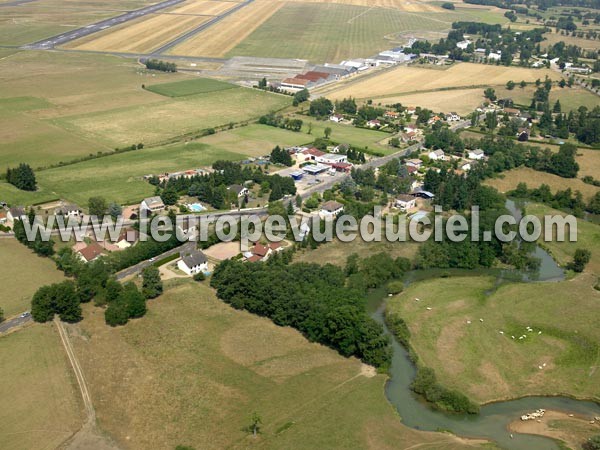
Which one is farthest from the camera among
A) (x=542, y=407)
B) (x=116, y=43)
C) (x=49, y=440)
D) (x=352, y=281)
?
(x=116, y=43)

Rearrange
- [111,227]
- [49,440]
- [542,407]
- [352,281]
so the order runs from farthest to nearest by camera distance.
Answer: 1. [111,227]
2. [352,281]
3. [542,407]
4. [49,440]

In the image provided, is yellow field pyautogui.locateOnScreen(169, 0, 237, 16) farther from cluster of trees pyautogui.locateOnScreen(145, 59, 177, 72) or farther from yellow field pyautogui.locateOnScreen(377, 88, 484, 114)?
yellow field pyautogui.locateOnScreen(377, 88, 484, 114)

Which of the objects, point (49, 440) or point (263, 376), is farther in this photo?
point (263, 376)

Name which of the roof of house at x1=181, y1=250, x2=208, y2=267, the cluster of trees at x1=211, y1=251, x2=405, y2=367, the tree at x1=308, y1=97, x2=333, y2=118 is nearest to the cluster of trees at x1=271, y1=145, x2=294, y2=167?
the tree at x1=308, y1=97, x2=333, y2=118

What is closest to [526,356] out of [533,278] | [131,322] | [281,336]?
[533,278]

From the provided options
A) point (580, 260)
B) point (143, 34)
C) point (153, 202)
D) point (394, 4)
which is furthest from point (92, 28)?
point (580, 260)

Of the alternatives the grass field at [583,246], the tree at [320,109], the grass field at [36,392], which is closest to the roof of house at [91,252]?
the grass field at [36,392]

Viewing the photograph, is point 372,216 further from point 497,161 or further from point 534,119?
point 534,119
